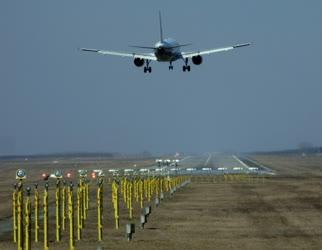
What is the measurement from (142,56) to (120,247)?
47.0m

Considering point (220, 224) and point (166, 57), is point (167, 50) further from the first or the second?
point (220, 224)

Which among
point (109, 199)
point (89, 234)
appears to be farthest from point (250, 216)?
point (109, 199)

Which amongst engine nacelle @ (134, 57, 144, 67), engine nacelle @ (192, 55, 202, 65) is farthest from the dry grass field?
engine nacelle @ (134, 57, 144, 67)

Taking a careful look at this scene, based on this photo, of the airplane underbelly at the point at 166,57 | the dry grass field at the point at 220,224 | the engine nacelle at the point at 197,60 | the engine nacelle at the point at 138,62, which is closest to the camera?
the dry grass field at the point at 220,224

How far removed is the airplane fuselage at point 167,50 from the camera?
250 ft

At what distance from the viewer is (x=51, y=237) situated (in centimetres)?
3672

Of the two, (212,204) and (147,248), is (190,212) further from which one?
(147,248)

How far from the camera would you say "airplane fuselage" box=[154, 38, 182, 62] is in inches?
2997

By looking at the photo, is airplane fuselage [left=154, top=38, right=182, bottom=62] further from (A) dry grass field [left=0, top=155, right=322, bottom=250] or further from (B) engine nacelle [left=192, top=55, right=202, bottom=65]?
(A) dry grass field [left=0, top=155, right=322, bottom=250]

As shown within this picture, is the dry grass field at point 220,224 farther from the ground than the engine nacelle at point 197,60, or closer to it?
closer to it

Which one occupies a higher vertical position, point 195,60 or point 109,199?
point 195,60

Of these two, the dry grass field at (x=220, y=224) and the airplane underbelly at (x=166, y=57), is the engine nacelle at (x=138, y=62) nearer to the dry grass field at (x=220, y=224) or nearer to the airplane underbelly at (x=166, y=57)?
the airplane underbelly at (x=166, y=57)

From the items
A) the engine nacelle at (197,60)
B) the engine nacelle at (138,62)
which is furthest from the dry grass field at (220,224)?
the engine nacelle at (138,62)

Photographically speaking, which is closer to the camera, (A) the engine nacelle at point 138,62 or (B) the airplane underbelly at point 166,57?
(A) the engine nacelle at point 138,62
